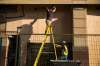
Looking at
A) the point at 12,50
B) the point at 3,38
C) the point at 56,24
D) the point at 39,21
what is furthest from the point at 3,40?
the point at 56,24

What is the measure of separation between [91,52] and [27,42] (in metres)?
2.27

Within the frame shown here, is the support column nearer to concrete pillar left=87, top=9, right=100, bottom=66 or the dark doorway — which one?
the dark doorway

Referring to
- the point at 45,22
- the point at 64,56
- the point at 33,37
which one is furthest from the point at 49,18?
the point at 64,56

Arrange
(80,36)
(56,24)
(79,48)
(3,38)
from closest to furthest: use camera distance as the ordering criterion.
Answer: (79,48) < (80,36) < (3,38) < (56,24)

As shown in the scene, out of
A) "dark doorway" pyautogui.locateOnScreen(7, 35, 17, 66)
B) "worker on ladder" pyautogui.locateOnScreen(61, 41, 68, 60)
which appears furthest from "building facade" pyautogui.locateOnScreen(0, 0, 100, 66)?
"worker on ladder" pyautogui.locateOnScreen(61, 41, 68, 60)

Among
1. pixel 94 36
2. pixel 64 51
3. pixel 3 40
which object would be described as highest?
pixel 94 36

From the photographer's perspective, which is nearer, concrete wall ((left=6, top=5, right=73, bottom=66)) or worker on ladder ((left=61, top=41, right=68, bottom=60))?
worker on ladder ((left=61, top=41, right=68, bottom=60))

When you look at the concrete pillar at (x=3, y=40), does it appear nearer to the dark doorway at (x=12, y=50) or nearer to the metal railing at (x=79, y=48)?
the dark doorway at (x=12, y=50)

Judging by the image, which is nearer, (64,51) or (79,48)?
(64,51)

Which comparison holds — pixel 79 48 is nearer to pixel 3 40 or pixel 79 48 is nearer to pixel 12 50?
pixel 12 50

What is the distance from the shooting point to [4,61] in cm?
1127

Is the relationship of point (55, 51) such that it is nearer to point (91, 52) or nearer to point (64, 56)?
point (64, 56)

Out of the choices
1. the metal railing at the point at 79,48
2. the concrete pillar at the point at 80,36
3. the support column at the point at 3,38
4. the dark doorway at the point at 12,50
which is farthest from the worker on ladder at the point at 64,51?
the support column at the point at 3,38

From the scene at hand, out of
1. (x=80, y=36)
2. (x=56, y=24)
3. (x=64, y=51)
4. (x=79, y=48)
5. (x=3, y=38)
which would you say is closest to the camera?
(x=64, y=51)
